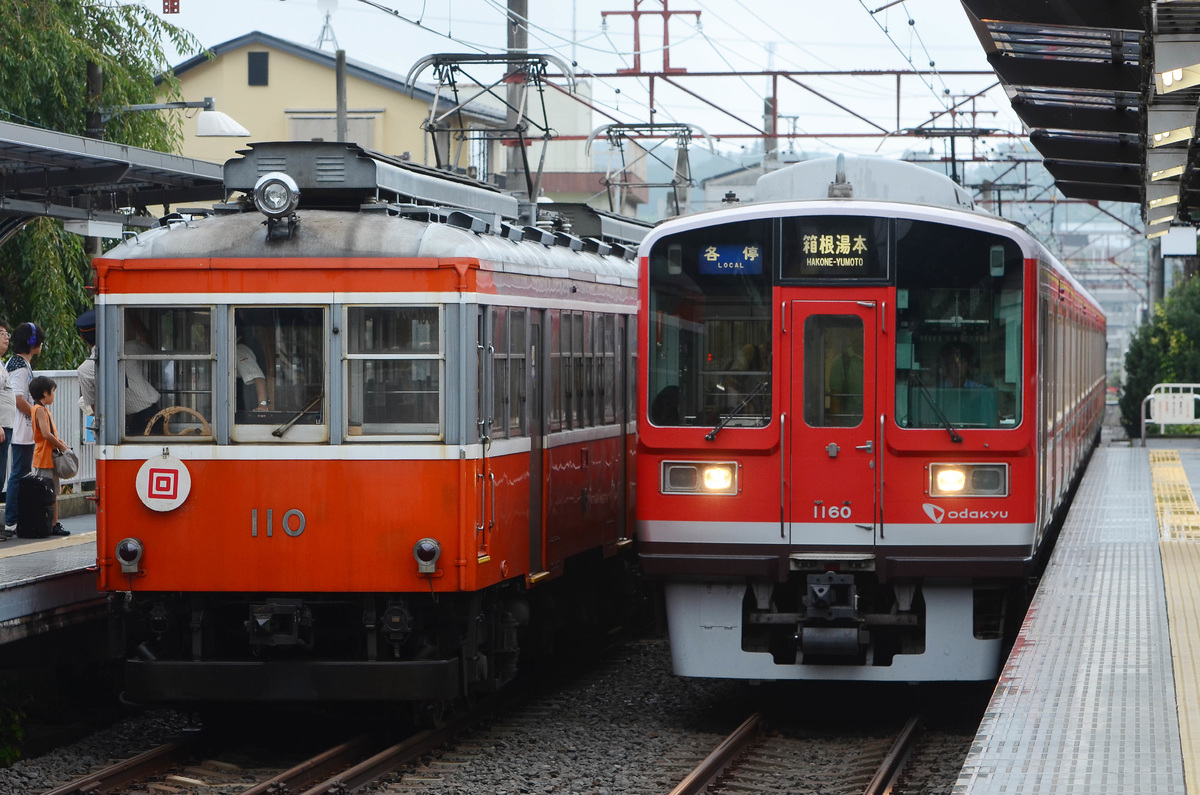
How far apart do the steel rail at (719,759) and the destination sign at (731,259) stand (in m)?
2.56

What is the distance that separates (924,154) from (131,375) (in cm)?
2540

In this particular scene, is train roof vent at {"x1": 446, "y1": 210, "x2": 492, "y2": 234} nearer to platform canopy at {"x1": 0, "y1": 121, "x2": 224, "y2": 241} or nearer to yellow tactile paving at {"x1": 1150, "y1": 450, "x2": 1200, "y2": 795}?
platform canopy at {"x1": 0, "y1": 121, "x2": 224, "y2": 241}

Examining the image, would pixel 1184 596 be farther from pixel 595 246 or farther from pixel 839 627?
pixel 595 246

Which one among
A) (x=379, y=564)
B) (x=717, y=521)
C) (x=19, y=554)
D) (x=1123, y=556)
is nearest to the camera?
(x=379, y=564)

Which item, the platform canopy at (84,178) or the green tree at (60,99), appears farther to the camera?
the green tree at (60,99)

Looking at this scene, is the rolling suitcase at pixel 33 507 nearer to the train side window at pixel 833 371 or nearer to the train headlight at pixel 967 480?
the train side window at pixel 833 371

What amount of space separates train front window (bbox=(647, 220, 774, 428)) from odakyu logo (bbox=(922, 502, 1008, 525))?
101cm

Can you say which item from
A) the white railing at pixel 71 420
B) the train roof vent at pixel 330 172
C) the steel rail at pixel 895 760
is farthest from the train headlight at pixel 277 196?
the white railing at pixel 71 420

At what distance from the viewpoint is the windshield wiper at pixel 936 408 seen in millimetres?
8922

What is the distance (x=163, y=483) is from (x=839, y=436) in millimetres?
3624

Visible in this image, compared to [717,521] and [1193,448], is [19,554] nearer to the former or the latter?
[717,521]

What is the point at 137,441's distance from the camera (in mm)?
8602

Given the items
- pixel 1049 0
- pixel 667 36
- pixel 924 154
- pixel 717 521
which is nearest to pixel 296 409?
pixel 717 521

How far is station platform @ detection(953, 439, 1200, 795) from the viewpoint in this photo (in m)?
5.93
